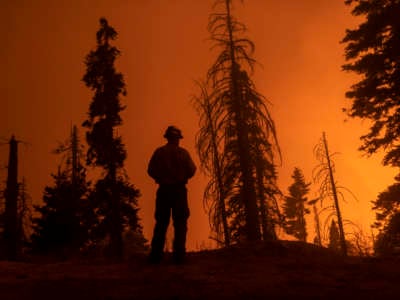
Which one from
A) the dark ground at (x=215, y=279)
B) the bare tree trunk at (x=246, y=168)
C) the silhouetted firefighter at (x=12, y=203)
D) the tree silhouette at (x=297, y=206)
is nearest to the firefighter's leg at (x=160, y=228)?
the dark ground at (x=215, y=279)

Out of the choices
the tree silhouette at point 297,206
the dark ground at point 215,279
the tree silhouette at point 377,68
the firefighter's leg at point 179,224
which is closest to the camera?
the dark ground at point 215,279

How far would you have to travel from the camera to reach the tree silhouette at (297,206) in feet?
189

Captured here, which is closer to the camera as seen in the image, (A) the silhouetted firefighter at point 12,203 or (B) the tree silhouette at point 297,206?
(A) the silhouetted firefighter at point 12,203

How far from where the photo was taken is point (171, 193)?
29.2ft

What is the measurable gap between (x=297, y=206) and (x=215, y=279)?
52925mm

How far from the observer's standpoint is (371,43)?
61.8ft

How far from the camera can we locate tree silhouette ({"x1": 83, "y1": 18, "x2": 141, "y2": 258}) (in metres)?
23.8

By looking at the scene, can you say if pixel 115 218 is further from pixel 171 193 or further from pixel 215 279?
pixel 215 279

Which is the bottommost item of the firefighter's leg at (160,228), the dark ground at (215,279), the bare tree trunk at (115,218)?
the dark ground at (215,279)

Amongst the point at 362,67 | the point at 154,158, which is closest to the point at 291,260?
the point at 154,158

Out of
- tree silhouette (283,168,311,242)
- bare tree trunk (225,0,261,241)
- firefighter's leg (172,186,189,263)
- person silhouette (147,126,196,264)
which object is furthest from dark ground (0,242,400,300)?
tree silhouette (283,168,311,242)

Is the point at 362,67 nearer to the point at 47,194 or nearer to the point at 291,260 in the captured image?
the point at 291,260

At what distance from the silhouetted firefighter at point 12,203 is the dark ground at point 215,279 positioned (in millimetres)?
15070

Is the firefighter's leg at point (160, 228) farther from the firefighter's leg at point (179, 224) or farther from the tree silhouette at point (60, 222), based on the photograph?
the tree silhouette at point (60, 222)
